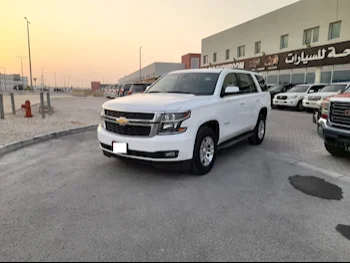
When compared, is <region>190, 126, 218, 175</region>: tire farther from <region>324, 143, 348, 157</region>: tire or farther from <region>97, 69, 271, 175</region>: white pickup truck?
<region>324, 143, 348, 157</region>: tire

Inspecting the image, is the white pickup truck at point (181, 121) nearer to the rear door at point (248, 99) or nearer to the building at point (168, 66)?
the rear door at point (248, 99)

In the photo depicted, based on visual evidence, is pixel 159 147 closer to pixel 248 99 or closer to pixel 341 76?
pixel 248 99

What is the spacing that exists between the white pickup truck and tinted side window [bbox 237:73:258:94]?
0.18 metres

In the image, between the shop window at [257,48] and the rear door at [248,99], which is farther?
the shop window at [257,48]

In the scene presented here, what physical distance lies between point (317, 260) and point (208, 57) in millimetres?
37766

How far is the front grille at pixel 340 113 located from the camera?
16.7 feet

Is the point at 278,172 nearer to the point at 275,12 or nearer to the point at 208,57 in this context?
the point at 275,12

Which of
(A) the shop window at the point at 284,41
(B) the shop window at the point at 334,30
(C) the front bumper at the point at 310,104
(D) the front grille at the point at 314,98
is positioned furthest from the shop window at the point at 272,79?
(D) the front grille at the point at 314,98

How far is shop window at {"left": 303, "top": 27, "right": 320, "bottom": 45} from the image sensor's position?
22.0m

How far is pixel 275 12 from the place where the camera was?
84.3ft

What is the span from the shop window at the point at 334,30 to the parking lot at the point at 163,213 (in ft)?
62.8

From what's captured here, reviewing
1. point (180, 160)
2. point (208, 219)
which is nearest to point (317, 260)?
point (208, 219)

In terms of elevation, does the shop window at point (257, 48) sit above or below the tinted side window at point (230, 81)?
above

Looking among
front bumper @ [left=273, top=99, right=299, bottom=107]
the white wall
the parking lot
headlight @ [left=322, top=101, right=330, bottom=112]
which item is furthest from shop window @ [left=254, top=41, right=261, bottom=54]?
the parking lot
